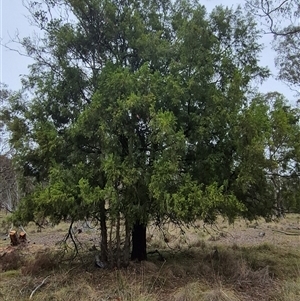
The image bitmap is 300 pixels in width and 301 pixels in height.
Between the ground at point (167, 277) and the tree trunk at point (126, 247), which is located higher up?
the tree trunk at point (126, 247)

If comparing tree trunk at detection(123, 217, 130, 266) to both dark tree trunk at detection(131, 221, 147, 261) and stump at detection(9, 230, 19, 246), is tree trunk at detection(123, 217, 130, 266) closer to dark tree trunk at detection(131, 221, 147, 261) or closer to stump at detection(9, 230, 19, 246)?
dark tree trunk at detection(131, 221, 147, 261)

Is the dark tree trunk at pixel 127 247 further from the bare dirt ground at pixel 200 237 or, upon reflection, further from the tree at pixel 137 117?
the bare dirt ground at pixel 200 237

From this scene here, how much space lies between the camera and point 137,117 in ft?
25.8

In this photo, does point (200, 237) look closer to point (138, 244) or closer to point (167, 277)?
point (138, 244)

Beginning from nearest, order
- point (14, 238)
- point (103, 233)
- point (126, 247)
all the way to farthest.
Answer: point (126, 247)
point (103, 233)
point (14, 238)

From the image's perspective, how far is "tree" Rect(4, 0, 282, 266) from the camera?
7434 millimetres

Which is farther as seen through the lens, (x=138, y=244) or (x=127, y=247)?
(x=138, y=244)

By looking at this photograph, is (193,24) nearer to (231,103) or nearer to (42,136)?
(231,103)

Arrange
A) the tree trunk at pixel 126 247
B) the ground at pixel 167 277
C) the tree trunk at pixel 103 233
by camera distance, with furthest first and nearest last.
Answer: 1. the tree trunk at pixel 126 247
2. the tree trunk at pixel 103 233
3. the ground at pixel 167 277

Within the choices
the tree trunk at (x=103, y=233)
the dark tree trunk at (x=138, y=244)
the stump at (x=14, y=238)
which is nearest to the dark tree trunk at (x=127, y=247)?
the tree trunk at (x=103, y=233)

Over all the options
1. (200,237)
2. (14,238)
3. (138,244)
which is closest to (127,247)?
(138,244)

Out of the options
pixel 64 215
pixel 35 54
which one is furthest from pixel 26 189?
pixel 35 54

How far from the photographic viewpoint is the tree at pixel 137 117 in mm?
7434

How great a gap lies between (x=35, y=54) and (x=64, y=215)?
437cm
